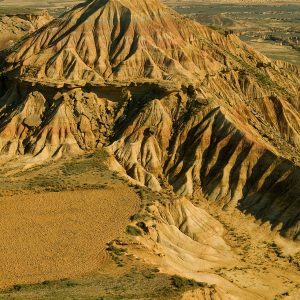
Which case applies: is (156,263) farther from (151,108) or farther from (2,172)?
(151,108)

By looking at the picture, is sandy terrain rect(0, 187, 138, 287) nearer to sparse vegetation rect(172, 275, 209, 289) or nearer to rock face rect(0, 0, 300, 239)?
sparse vegetation rect(172, 275, 209, 289)

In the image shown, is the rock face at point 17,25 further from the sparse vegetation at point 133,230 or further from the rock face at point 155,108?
the sparse vegetation at point 133,230

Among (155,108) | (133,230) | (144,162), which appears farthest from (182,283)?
(155,108)

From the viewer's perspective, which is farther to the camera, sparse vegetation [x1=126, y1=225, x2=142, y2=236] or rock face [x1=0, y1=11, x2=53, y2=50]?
rock face [x1=0, y1=11, x2=53, y2=50]

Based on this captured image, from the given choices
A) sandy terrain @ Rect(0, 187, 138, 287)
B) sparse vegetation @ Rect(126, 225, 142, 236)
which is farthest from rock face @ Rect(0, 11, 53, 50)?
sparse vegetation @ Rect(126, 225, 142, 236)

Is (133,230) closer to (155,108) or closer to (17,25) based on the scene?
(155,108)

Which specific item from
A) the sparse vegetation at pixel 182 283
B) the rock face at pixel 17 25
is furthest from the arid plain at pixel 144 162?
the rock face at pixel 17 25
